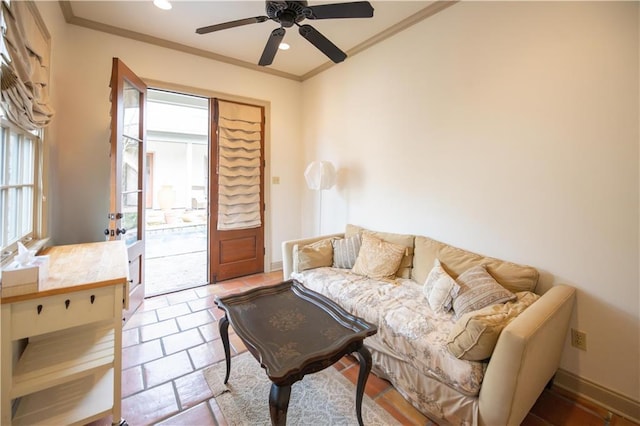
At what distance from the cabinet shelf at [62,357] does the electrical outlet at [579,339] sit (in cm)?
282

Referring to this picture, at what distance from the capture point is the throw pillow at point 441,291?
6.61 feet

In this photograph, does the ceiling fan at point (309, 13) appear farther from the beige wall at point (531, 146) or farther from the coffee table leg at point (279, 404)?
the coffee table leg at point (279, 404)

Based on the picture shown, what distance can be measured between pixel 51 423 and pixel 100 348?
0.35 meters

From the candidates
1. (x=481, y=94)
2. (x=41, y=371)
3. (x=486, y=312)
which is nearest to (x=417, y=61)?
(x=481, y=94)

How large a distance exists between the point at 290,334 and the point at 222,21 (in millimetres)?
2995

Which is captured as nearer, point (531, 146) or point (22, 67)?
point (22, 67)

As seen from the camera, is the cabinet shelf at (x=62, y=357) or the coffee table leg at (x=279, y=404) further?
the cabinet shelf at (x=62, y=357)

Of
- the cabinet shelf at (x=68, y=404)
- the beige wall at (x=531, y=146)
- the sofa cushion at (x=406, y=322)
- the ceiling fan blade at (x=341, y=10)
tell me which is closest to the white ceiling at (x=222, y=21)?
the beige wall at (x=531, y=146)

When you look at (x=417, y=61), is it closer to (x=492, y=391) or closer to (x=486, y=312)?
(x=486, y=312)

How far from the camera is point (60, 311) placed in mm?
1390

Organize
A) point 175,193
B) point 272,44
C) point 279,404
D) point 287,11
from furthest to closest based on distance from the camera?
point 175,193, point 272,44, point 287,11, point 279,404

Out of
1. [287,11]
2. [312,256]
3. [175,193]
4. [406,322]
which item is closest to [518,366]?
[406,322]

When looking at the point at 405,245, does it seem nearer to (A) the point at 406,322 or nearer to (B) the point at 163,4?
(A) the point at 406,322

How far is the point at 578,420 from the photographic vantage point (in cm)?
171
